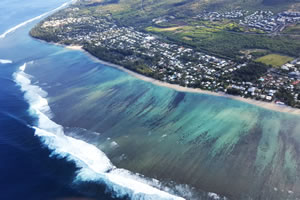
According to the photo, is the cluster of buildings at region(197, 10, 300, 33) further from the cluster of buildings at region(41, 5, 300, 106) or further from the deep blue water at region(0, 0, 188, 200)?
the deep blue water at region(0, 0, 188, 200)

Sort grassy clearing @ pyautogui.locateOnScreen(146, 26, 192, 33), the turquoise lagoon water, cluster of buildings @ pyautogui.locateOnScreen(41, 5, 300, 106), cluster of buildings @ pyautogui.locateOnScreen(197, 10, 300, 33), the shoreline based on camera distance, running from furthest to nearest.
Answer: grassy clearing @ pyautogui.locateOnScreen(146, 26, 192, 33) → cluster of buildings @ pyautogui.locateOnScreen(197, 10, 300, 33) → cluster of buildings @ pyautogui.locateOnScreen(41, 5, 300, 106) → the shoreline → the turquoise lagoon water

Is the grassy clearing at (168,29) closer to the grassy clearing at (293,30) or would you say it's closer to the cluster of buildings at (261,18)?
the cluster of buildings at (261,18)

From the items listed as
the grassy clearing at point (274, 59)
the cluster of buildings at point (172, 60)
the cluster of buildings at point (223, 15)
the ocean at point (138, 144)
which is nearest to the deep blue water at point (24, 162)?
the ocean at point (138, 144)

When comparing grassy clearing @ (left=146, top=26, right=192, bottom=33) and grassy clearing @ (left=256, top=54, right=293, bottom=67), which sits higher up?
grassy clearing @ (left=146, top=26, right=192, bottom=33)

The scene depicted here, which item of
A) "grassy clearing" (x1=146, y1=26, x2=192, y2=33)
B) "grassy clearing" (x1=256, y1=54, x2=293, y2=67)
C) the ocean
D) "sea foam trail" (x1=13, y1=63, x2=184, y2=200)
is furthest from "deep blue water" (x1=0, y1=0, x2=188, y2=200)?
"grassy clearing" (x1=146, y1=26, x2=192, y2=33)

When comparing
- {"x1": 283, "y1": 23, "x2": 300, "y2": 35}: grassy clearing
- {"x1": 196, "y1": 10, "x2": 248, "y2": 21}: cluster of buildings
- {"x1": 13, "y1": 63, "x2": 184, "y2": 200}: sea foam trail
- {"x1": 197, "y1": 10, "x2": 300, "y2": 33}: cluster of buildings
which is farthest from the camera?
{"x1": 196, "y1": 10, "x2": 248, "y2": 21}: cluster of buildings
